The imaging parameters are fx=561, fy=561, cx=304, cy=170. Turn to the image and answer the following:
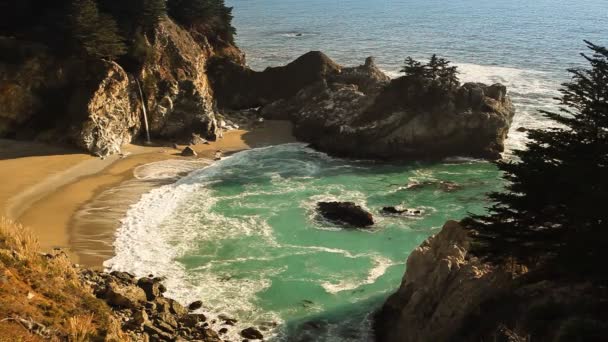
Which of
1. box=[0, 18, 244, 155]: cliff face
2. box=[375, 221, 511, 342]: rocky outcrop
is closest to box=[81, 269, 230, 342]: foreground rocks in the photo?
box=[375, 221, 511, 342]: rocky outcrop

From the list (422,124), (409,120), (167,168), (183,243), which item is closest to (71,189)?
(167,168)

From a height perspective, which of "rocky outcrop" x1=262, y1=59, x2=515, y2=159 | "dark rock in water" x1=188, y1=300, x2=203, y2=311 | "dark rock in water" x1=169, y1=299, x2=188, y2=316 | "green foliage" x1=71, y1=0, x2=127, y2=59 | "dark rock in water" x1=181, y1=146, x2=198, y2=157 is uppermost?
"green foliage" x1=71, y1=0, x2=127, y2=59

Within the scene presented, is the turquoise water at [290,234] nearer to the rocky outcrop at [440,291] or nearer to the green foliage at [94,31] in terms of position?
the rocky outcrop at [440,291]

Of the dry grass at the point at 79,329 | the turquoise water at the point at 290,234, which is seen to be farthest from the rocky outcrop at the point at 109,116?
the dry grass at the point at 79,329

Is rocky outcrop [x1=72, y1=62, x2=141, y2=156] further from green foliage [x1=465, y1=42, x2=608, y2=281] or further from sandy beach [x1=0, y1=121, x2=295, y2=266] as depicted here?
green foliage [x1=465, y1=42, x2=608, y2=281]

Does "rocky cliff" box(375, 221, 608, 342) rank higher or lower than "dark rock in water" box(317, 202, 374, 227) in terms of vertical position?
higher

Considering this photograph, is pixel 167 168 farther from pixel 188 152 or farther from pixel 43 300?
pixel 43 300

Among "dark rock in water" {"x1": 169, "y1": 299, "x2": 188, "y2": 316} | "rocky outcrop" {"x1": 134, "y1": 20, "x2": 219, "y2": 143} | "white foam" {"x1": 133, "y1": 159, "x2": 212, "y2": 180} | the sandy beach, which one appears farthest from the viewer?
"rocky outcrop" {"x1": 134, "y1": 20, "x2": 219, "y2": 143}
